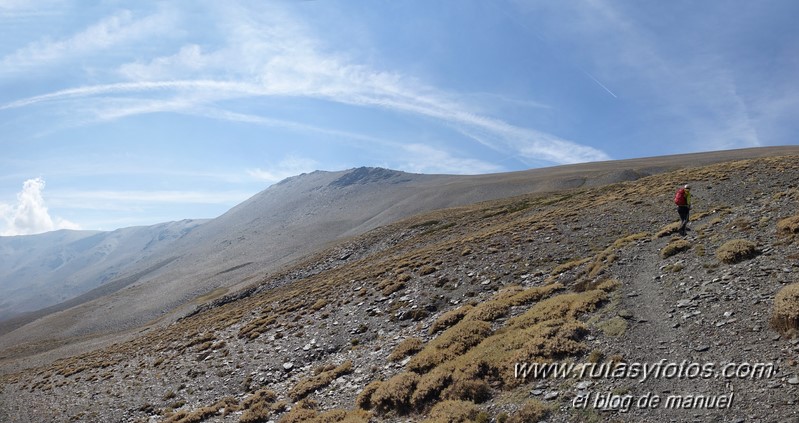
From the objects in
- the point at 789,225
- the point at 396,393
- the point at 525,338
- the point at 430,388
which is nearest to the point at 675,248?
the point at 789,225

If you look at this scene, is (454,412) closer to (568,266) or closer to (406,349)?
(406,349)

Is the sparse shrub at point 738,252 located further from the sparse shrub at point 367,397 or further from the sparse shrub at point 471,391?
the sparse shrub at point 367,397

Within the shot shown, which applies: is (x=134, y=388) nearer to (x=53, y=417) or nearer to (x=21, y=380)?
(x=53, y=417)

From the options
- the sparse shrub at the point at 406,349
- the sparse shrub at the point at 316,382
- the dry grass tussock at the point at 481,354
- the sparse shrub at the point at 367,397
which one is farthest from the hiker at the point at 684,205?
the sparse shrub at the point at 316,382

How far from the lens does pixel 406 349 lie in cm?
1961

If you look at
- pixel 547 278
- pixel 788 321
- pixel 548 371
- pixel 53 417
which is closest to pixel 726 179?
pixel 547 278

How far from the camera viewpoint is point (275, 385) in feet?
74.9

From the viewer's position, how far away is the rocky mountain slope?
420 inches

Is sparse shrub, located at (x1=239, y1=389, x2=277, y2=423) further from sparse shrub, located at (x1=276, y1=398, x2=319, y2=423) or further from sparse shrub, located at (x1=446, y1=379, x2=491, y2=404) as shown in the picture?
sparse shrub, located at (x1=446, y1=379, x2=491, y2=404)

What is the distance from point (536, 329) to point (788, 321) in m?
7.08

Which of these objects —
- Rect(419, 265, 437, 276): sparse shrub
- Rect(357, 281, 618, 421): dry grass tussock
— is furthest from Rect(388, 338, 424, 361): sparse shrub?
Rect(419, 265, 437, 276): sparse shrub

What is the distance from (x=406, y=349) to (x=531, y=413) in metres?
9.52

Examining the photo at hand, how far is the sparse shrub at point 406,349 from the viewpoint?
19.3 m

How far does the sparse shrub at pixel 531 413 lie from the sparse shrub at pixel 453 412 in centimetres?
133
